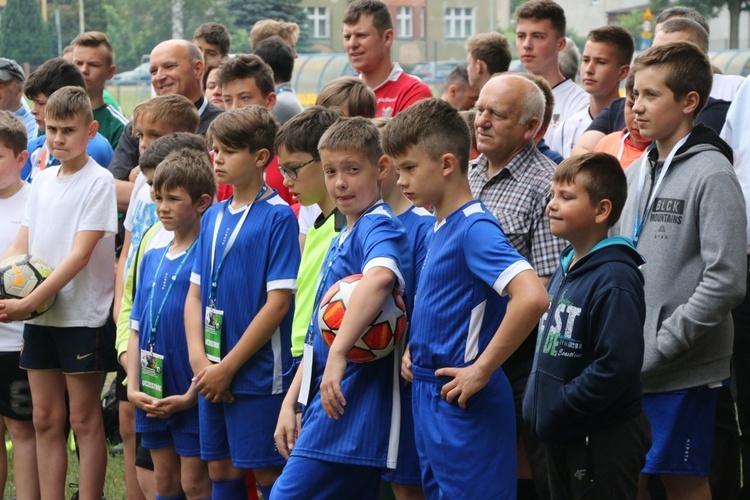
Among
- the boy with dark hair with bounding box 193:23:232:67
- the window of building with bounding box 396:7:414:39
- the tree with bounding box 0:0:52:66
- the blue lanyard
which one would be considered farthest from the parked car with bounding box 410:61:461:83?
the blue lanyard

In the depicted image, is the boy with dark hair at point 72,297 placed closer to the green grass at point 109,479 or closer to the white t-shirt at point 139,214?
the white t-shirt at point 139,214

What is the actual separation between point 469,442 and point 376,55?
12.8ft

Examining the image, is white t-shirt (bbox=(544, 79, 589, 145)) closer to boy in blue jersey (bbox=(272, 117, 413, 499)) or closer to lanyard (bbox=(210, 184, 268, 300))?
lanyard (bbox=(210, 184, 268, 300))

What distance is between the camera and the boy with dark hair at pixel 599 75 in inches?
249

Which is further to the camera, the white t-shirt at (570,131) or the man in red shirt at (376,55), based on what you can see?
the man in red shirt at (376,55)

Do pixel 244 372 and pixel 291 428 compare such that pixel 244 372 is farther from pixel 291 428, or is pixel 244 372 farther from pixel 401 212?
pixel 401 212

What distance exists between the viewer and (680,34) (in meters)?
6.09

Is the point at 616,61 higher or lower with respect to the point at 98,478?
higher

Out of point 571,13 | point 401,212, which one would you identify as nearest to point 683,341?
point 401,212

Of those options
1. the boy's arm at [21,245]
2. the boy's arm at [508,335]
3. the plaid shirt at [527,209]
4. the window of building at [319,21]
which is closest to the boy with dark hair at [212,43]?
the boy's arm at [21,245]

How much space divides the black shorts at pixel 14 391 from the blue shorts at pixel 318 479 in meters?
2.73

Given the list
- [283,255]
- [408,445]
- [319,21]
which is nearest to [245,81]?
[283,255]

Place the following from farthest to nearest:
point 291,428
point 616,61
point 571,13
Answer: point 571,13 → point 616,61 → point 291,428

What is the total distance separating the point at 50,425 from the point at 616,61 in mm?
3948
